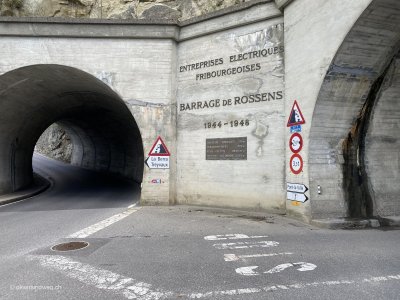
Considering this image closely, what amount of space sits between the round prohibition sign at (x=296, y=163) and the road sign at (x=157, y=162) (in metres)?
4.27

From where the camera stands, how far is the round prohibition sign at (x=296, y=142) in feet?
26.8

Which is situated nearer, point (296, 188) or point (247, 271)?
point (247, 271)

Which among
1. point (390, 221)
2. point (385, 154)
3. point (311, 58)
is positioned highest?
point (311, 58)

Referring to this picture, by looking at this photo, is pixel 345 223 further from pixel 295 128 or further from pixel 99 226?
pixel 99 226

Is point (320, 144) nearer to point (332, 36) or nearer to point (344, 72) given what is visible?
point (344, 72)

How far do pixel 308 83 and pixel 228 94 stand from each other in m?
2.86

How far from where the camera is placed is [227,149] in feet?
33.2

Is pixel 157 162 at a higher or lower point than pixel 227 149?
lower

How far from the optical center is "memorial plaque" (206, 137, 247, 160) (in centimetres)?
985

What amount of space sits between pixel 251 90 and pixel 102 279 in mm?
7135

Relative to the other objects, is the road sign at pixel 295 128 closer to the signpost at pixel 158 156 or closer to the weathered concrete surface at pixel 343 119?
the weathered concrete surface at pixel 343 119

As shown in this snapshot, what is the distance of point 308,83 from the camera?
7.95 metres

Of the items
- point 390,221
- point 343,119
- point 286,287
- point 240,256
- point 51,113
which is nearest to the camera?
point 286,287

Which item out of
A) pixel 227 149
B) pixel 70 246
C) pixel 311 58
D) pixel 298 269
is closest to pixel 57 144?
pixel 227 149
